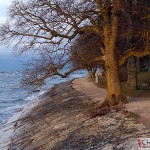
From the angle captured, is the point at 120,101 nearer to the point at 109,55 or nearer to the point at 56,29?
the point at 109,55

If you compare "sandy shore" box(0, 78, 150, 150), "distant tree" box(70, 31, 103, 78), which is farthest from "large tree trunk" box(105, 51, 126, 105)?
"sandy shore" box(0, 78, 150, 150)

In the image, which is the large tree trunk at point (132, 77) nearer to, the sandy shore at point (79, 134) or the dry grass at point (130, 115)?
the sandy shore at point (79, 134)

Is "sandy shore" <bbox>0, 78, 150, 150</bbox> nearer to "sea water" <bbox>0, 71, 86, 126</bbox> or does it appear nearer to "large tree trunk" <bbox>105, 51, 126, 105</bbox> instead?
"large tree trunk" <bbox>105, 51, 126, 105</bbox>

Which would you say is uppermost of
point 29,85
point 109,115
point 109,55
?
point 109,55

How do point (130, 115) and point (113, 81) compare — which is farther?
point (113, 81)

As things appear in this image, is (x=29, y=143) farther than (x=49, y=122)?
No

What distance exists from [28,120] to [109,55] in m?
8.75

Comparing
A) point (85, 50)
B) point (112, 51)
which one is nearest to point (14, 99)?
point (85, 50)

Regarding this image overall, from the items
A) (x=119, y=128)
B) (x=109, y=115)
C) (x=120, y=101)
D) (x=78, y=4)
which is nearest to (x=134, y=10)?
(x=78, y=4)

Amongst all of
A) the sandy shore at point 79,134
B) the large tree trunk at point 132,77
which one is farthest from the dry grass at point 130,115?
the large tree trunk at point 132,77

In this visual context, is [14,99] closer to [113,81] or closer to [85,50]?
[85,50]

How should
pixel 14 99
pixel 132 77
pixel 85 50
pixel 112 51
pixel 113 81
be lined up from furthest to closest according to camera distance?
pixel 14 99, pixel 132 77, pixel 85 50, pixel 113 81, pixel 112 51

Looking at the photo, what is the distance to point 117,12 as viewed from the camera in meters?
19.8

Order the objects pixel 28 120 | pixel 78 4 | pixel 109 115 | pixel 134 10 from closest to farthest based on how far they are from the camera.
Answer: pixel 109 115 < pixel 78 4 < pixel 134 10 < pixel 28 120
